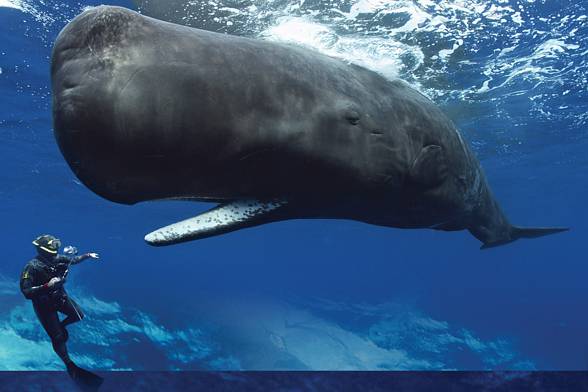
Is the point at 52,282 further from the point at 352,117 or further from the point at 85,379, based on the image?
the point at 352,117

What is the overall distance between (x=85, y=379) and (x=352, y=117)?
5.57 meters

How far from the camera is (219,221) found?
2652 millimetres

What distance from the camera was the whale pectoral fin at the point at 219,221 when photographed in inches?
98.3

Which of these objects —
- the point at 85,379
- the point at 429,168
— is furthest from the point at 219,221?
the point at 85,379

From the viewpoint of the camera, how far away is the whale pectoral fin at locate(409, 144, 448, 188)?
161 inches

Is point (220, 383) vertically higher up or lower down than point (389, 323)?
higher up

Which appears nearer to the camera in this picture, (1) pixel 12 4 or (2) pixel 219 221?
(2) pixel 219 221

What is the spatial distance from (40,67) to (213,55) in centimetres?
1595

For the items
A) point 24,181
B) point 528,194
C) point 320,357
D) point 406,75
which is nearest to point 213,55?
point 406,75

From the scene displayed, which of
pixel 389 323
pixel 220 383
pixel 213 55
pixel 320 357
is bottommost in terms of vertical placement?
pixel 389 323

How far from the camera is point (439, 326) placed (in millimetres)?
31547

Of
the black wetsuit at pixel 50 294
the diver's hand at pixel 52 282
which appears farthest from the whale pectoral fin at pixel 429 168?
the black wetsuit at pixel 50 294

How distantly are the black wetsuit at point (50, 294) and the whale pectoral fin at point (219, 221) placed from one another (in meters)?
6.29

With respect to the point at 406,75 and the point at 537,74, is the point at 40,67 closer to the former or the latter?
the point at 406,75
